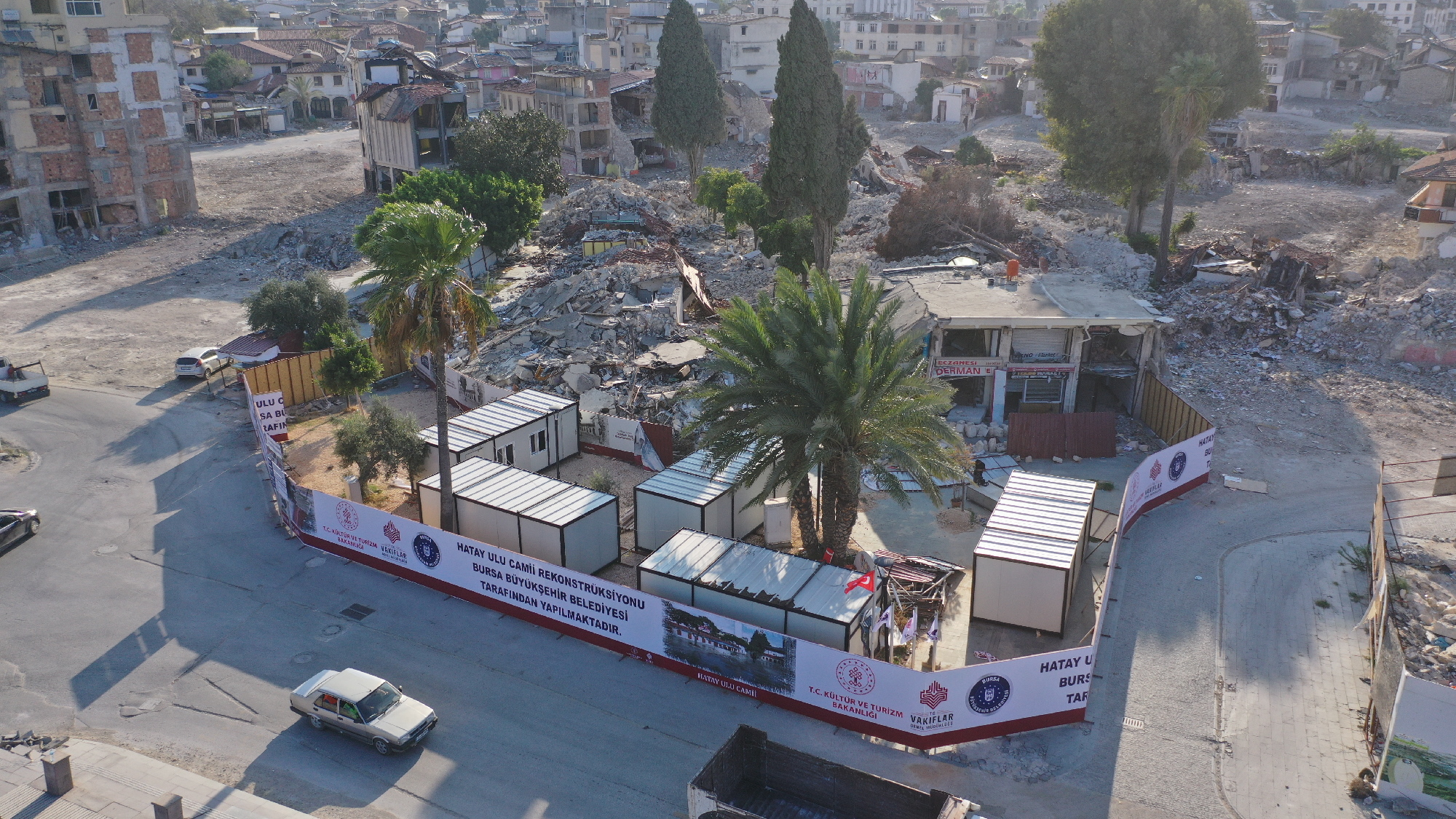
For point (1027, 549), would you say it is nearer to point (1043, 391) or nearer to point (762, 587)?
point (762, 587)

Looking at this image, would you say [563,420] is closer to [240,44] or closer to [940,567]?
[940,567]

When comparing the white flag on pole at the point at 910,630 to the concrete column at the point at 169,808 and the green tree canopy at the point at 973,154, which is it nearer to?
the concrete column at the point at 169,808

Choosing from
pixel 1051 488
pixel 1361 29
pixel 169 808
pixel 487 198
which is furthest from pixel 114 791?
pixel 1361 29

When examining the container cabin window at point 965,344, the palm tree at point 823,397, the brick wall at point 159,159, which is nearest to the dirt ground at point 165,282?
the brick wall at point 159,159

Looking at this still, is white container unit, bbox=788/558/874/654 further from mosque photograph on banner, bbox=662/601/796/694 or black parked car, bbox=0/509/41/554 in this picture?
black parked car, bbox=0/509/41/554

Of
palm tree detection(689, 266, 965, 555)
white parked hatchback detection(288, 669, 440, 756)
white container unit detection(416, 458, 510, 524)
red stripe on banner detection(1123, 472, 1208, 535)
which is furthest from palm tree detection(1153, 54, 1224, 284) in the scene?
white parked hatchback detection(288, 669, 440, 756)

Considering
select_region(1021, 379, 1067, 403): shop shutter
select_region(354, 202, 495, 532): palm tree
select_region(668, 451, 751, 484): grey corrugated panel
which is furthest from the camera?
select_region(1021, 379, 1067, 403): shop shutter

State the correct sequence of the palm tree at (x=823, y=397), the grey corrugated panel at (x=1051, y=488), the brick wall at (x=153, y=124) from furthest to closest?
the brick wall at (x=153, y=124) < the grey corrugated panel at (x=1051, y=488) < the palm tree at (x=823, y=397)
